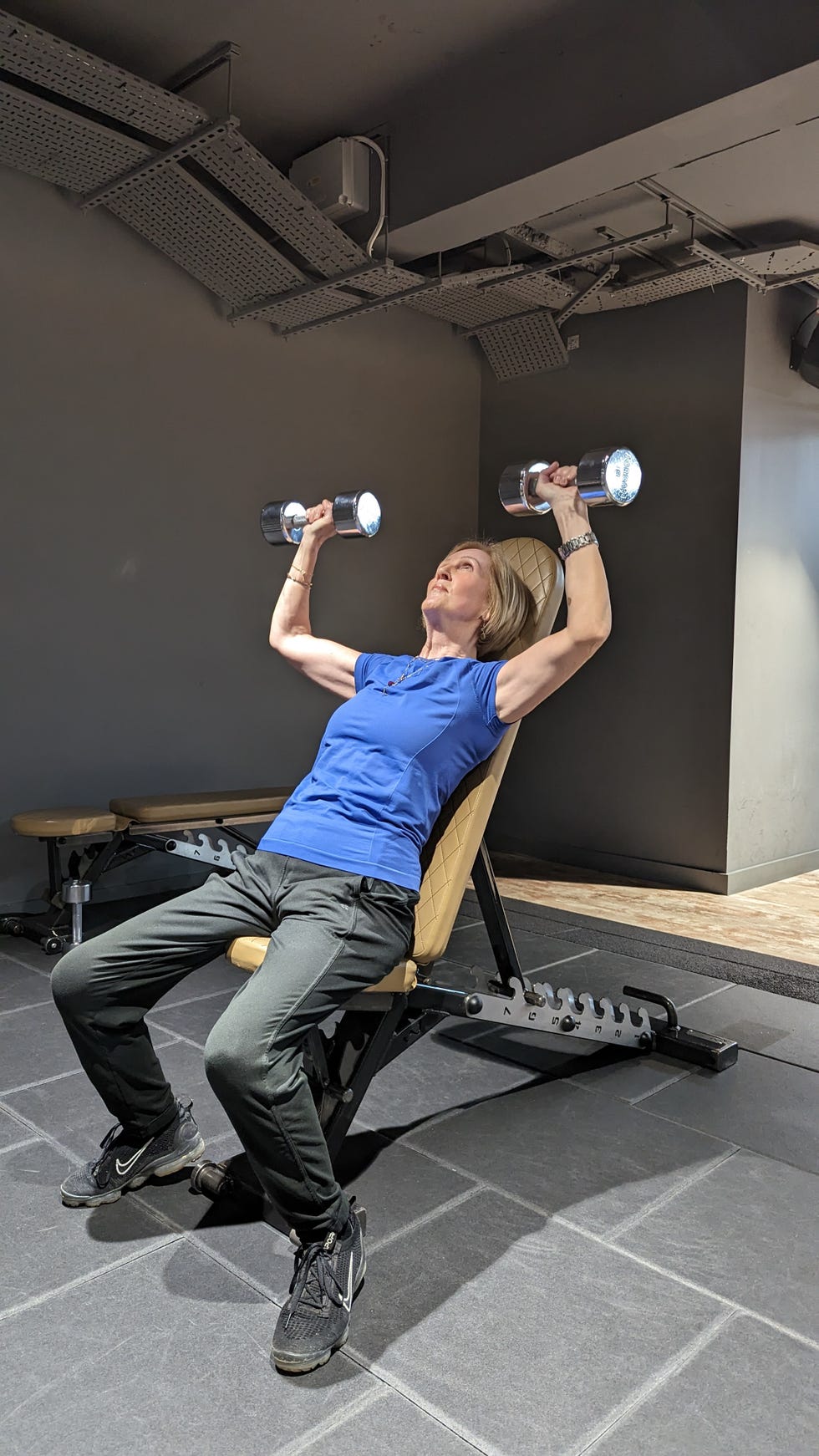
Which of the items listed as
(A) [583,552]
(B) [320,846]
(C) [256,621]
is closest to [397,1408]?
(B) [320,846]

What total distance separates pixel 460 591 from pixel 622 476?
17.5 inches

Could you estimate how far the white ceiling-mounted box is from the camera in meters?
3.78

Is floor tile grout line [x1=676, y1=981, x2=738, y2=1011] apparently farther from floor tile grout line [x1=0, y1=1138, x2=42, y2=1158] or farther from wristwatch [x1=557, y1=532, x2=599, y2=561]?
floor tile grout line [x1=0, y1=1138, x2=42, y2=1158]

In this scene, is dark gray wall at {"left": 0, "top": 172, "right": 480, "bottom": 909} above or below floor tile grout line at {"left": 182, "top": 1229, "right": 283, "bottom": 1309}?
above

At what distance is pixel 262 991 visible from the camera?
154 centimetres

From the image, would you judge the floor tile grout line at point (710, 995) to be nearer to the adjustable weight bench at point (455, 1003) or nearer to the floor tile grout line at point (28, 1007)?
the adjustable weight bench at point (455, 1003)

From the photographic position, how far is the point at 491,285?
4379 mm

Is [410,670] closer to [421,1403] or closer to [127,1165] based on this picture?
[127,1165]

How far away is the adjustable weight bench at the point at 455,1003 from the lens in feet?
5.92

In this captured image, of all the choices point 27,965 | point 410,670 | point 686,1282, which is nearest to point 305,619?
point 410,670

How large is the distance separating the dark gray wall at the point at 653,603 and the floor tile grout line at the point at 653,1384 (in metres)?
3.23

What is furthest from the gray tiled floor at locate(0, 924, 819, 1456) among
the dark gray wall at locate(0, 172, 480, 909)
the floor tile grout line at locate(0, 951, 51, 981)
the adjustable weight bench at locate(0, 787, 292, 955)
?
the dark gray wall at locate(0, 172, 480, 909)

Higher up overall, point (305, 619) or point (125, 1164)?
point (305, 619)

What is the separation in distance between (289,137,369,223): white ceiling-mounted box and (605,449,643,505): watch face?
2560 millimetres
